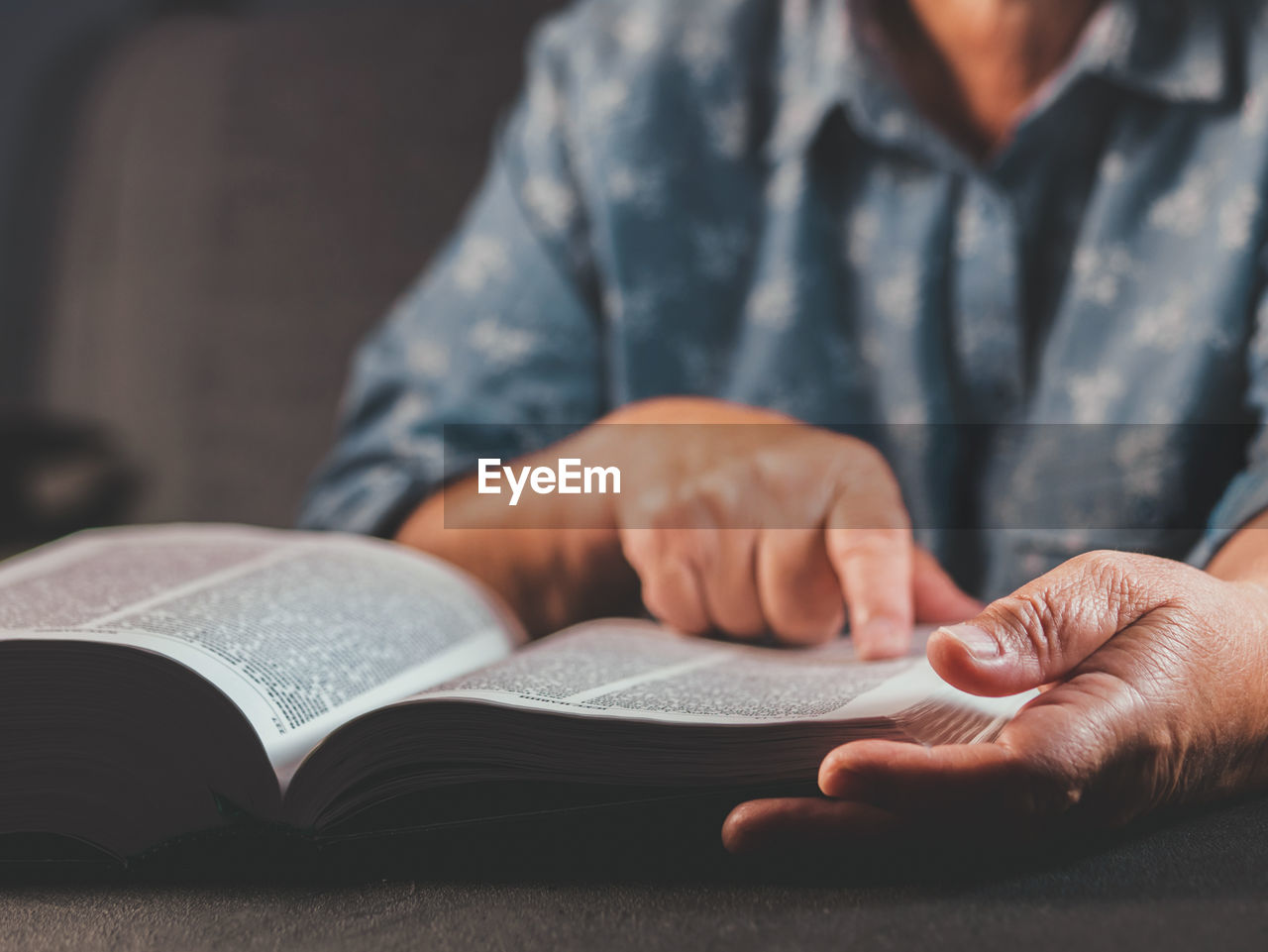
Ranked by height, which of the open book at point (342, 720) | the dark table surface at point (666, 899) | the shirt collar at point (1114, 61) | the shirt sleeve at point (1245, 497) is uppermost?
the shirt collar at point (1114, 61)

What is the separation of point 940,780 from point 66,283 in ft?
3.47

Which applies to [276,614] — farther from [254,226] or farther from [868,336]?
[254,226]

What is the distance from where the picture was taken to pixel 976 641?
9.4 inches

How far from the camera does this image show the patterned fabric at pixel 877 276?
51 cm

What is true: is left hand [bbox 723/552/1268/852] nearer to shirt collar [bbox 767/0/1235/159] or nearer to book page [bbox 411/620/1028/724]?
book page [bbox 411/620/1028/724]

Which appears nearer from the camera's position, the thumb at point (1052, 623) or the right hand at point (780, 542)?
the thumb at point (1052, 623)

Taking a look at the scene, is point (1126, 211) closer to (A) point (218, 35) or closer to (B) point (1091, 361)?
(B) point (1091, 361)

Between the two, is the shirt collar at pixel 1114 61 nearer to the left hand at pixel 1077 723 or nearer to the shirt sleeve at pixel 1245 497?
the shirt sleeve at pixel 1245 497

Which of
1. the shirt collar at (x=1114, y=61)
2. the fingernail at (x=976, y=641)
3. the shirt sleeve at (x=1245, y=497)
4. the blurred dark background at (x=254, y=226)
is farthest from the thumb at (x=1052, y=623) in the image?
the blurred dark background at (x=254, y=226)

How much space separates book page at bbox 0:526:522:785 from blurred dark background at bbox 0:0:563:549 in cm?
50

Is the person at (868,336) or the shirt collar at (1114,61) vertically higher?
the shirt collar at (1114,61)

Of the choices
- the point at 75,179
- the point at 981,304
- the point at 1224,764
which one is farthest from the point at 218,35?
the point at 1224,764

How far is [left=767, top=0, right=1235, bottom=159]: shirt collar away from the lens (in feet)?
1.73

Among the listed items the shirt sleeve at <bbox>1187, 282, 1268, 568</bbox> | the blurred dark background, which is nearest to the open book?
the shirt sleeve at <bbox>1187, 282, 1268, 568</bbox>
